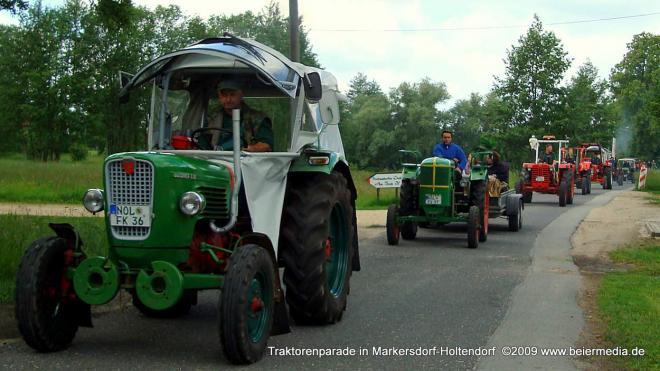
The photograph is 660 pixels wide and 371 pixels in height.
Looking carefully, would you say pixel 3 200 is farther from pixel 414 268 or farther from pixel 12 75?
pixel 12 75

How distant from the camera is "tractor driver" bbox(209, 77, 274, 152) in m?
7.18

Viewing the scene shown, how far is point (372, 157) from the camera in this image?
73.6 m

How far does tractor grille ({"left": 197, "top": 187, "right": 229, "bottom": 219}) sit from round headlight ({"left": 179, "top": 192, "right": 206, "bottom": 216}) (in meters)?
0.22

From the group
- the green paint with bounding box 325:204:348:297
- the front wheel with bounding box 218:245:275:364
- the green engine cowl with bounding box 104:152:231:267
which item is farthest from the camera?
the green paint with bounding box 325:204:348:297

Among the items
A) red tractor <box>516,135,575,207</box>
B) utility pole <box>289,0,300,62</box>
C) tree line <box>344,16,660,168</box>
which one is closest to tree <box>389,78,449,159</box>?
tree line <box>344,16,660,168</box>

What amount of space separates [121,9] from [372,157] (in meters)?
62.6

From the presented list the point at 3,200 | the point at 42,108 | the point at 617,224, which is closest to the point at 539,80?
the point at 617,224

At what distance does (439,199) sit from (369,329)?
293 inches

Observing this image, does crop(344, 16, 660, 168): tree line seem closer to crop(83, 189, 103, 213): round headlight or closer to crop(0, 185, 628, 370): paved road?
crop(0, 185, 628, 370): paved road

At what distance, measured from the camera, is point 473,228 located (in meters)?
14.0

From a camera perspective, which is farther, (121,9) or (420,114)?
(420,114)

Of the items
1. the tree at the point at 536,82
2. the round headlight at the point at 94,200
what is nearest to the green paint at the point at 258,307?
the round headlight at the point at 94,200

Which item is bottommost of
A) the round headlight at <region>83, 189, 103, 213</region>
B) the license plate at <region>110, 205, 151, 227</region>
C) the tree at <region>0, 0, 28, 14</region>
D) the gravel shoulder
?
the gravel shoulder

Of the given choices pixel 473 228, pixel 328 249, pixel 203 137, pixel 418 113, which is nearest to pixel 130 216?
pixel 203 137
